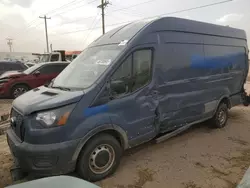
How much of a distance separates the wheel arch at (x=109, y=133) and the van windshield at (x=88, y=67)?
2.34 feet

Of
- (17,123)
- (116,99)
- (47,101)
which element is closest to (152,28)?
(116,99)

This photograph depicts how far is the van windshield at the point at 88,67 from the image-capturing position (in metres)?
4.02

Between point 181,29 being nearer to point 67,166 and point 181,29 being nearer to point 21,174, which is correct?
point 67,166

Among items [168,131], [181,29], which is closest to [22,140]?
[168,131]

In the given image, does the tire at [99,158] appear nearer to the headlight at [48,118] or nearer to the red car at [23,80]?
the headlight at [48,118]

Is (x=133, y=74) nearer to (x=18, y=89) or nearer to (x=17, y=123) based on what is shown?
(x=17, y=123)

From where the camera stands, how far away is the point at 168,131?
204 inches

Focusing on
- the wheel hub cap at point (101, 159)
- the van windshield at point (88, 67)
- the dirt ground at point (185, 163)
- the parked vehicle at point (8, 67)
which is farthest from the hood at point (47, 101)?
the parked vehicle at point (8, 67)

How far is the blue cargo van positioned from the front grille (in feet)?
0.04

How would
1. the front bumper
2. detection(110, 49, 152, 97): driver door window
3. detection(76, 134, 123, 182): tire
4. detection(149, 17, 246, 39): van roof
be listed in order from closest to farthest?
the front bumper
detection(76, 134, 123, 182): tire
detection(110, 49, 152, 97): driver door window
detection(149, 17, 246, 39): van roof

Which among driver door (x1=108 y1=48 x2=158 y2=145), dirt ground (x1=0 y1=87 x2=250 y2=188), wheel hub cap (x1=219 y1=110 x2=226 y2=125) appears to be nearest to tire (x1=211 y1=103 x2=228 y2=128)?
wheel hub cap (x1=219 y1=110 x2=226 y2=125)

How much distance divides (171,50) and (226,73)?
2.52m

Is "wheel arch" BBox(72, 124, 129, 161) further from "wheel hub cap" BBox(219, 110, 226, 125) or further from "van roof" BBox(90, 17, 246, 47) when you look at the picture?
"wheel hub cap" BBox(219, 110, 226, 125)

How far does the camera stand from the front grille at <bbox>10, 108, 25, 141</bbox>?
11.8 feet
